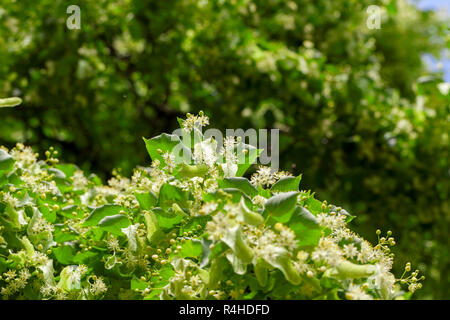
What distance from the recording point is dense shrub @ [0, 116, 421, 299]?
994 mm

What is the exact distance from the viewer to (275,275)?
40.8 inches

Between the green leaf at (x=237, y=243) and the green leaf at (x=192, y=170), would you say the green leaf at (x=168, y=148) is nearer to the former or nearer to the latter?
the green leaf at (x=192, y=170)

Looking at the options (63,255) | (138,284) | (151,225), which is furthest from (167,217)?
(63,255)

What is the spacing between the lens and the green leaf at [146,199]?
1.27m

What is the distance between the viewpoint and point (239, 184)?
1.16m

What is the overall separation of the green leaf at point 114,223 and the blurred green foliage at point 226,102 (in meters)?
2.41

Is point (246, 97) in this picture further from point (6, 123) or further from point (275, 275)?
point (275, 275)

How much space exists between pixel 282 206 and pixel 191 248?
23 cm

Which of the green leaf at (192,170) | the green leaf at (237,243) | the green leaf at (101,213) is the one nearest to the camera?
the green leaf at (237,243)
